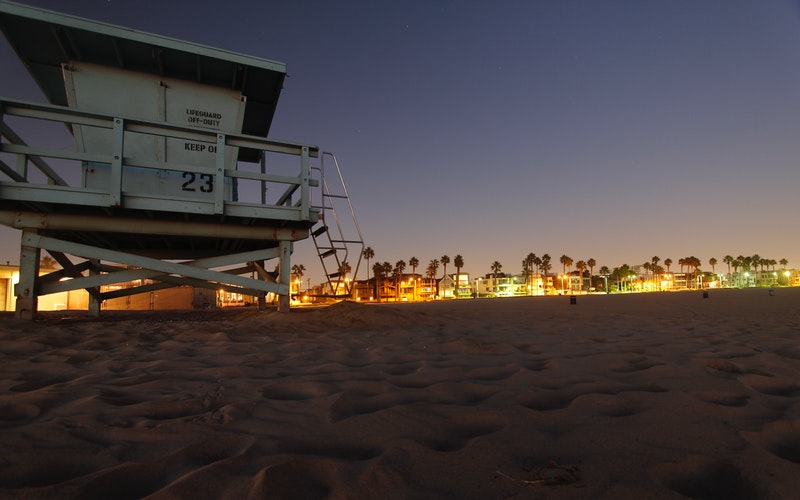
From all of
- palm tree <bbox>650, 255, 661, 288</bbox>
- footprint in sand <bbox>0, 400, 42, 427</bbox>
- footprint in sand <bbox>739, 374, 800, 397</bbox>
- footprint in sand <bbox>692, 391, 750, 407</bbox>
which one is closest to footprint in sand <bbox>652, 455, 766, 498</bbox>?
footprint in sand <bbox>692, 391, 750, 407</bbox>

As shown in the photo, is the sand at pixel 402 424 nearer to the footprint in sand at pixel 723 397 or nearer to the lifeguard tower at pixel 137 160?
the footprint in sand at pixel 723 397

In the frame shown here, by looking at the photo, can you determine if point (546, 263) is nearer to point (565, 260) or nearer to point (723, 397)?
point (565, 260)

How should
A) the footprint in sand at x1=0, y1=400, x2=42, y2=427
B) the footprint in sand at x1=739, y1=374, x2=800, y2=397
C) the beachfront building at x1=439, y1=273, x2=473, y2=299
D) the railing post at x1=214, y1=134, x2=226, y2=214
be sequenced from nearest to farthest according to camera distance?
1. the footprint in sand at x1=0, y1=400, x2=42, y2=427
2. the footprint in sand at x1=739, y1=374, x2=800, y2=397
3. the railing post at x1=214, y1=134, x2=226, y2=214
4. the beachfront building at x1=439, y1=273, x2=473, y2=299

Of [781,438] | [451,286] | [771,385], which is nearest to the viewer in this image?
[781,438]

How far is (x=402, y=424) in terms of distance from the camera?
185cm

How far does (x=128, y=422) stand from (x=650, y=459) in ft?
7.83

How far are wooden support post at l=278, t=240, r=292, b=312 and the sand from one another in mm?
3890

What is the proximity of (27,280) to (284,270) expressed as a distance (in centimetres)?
413

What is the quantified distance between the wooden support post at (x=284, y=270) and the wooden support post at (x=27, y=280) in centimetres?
396

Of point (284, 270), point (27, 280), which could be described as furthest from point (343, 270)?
point (27, 280)

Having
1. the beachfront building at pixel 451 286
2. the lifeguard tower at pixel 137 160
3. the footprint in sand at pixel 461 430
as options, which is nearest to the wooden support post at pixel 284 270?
the lifeguard tower at pixel 137 160

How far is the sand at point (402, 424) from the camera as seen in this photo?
1289 mm

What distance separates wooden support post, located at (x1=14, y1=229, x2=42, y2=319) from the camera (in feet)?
19.8

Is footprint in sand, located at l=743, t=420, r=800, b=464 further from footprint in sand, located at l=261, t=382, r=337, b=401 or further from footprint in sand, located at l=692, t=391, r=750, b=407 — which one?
footprint in sand, located at l=261, t=382, r=337, b=401
